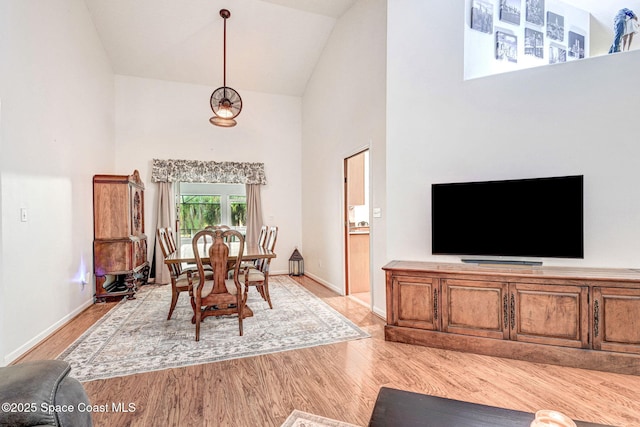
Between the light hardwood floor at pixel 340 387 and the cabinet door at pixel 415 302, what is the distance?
0.77 ft

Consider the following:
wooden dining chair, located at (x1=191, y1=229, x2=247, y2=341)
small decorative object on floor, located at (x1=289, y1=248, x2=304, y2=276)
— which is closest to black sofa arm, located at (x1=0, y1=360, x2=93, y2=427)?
wooden dining chair, located at (x1=191, y1=229, x2=247, y2=341)

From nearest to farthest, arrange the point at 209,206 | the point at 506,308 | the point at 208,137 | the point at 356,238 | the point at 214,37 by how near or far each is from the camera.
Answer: the point at 506,308
the point at 356,238
the point at 214,37
the point at 208,137
the point at 209,206

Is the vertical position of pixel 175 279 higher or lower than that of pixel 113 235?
lower

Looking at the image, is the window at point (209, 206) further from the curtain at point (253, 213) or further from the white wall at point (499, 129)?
the white wall at point (499, 129)

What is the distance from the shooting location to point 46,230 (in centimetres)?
299

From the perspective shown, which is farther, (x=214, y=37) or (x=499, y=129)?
(x=214, y=37)

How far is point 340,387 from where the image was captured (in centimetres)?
204

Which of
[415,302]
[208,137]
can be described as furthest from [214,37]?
[415,302]

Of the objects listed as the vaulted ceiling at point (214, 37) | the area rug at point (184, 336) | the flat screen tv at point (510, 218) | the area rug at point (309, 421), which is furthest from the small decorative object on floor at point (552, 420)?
the vaulted ceiling at point (214, 37)

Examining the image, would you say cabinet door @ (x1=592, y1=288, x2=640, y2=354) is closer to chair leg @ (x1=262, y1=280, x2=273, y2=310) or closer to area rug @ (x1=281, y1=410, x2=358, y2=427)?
area rug @ (x1=281, y1=410, x2=358, y2=427)

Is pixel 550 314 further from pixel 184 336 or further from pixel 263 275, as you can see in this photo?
pixel 184 336

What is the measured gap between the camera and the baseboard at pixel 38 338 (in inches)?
95.4

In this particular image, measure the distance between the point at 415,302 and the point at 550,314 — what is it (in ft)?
3.41

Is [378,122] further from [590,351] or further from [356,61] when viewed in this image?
[590,351]
